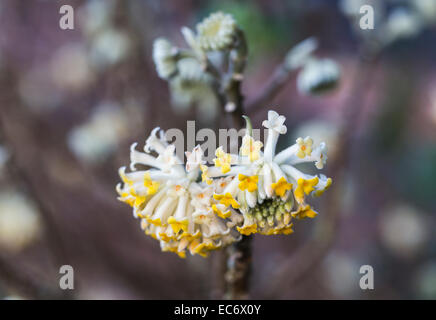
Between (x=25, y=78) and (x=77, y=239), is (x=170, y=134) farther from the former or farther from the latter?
(x=25, y=78)

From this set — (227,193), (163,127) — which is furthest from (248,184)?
(163,127)

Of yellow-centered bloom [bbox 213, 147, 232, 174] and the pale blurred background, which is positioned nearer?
yellow-centered bloom [bbox 213, 147, 232, 174]

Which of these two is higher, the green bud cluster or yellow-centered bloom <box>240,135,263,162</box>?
yellow-centered bloom <box>240,135,263,162</box>

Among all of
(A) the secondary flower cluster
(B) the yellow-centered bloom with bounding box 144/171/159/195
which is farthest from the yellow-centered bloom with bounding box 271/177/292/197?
(B) the yellow-centered bloom with bounding box 144/171/159/195

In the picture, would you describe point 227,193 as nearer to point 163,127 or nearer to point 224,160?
point 224,160

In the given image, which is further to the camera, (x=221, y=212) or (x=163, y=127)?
(x=163, y=127)

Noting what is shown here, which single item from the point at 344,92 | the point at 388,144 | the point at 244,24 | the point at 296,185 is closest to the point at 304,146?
the point at 296,185

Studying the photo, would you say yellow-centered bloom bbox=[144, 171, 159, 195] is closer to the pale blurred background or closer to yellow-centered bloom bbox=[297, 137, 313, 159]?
yellow-centered bloom bbox=[297, 137, 313, 159]
